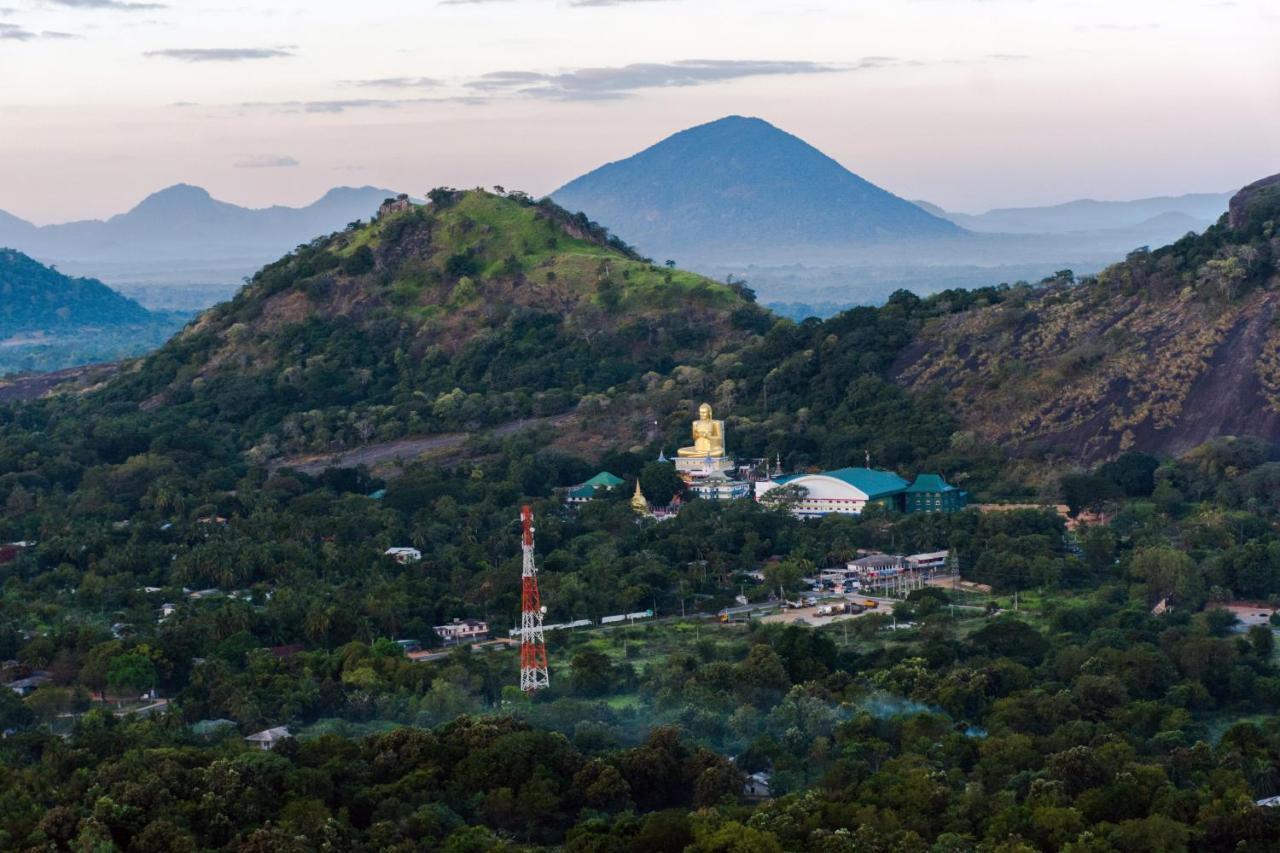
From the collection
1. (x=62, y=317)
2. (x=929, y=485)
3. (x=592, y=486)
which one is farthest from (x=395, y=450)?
(x=62, y=317)

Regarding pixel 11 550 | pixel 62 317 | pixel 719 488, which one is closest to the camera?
pixel 11 550

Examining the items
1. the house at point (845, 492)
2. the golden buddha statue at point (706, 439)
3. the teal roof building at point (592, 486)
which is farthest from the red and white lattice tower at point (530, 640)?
the golden buddha statue at point (706, 439)

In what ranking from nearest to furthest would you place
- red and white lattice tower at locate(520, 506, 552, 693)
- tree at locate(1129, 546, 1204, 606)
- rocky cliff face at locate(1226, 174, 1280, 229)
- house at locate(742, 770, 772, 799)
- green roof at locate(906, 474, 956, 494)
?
house at locate(742, 770, 772, 799) < red and white lattice tower at locate(520, 506, 552, 693) < tree at locate(1129, 546, 1204, 606) < green roof at locate(906, 474, 956, 494) < rocky cliff face at locate(1226, 174, 1280, 229)

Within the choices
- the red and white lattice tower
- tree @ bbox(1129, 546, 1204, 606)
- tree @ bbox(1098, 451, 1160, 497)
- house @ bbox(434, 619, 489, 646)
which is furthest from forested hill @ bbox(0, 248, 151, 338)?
the red and white lattice tower

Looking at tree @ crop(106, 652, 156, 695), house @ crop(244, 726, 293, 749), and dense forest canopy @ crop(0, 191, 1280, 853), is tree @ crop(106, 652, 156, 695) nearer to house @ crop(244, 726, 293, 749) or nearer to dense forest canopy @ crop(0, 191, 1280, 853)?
dense forest canopy @ crop(0, 191, 1280, 853)

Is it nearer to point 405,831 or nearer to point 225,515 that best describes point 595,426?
point 225,515

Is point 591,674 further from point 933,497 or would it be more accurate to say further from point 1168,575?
point 933,497
